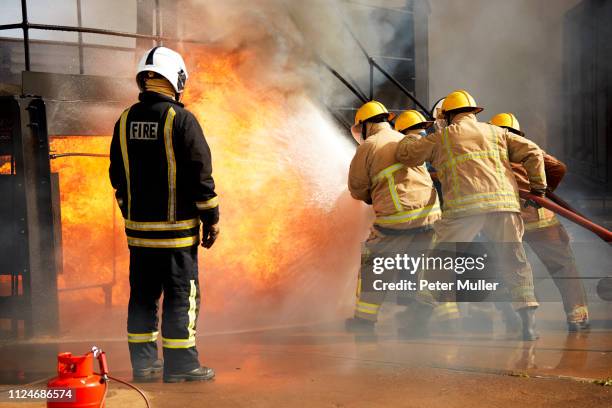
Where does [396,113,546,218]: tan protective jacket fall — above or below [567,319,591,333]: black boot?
above

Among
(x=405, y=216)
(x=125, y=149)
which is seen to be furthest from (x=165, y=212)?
(x=405, y=216)

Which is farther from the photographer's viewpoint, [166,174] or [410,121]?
[410,121]

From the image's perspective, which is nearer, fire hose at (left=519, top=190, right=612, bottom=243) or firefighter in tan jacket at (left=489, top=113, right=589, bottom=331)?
fire hose at (left=519, top=190, right=612, bottom=243)

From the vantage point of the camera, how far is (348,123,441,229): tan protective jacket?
6059 mm

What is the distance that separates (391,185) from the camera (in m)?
6.06

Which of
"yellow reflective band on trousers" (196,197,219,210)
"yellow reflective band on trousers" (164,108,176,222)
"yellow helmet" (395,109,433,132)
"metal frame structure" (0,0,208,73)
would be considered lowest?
"yellow reflective band on trousers" (196,197,219,210)

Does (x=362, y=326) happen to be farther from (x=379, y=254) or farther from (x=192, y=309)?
(x=192, y=309)

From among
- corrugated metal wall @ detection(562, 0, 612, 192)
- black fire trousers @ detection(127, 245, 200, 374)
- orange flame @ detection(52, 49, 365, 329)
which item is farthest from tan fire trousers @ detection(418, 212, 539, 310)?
corrugated metal wall @ detection(562, 0, 612, 192)

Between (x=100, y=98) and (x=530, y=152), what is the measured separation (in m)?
3.62

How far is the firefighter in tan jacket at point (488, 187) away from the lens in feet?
18.8

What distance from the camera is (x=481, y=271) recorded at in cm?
616

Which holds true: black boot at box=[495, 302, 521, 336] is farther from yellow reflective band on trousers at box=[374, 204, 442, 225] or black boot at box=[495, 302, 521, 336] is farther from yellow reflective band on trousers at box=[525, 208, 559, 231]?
yellow reflective band on trousers at box=[374, 204, 442, 225]

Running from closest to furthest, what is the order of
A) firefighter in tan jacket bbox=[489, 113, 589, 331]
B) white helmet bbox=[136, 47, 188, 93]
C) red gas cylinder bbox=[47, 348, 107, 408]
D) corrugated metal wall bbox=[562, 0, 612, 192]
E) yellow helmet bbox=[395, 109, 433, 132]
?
red gas cylinder bbox=[47, 348, 107, 408]
white helmet bbox=[136, 47, 188, 93]
firefighter in tan jacket bbox=[489, 113, 589, 331]
yellow helmet bbox=[395, 109, 433, 132]
corrugated metal wall bbox=[562, 0, 612, 192]

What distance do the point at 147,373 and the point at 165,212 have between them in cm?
96
